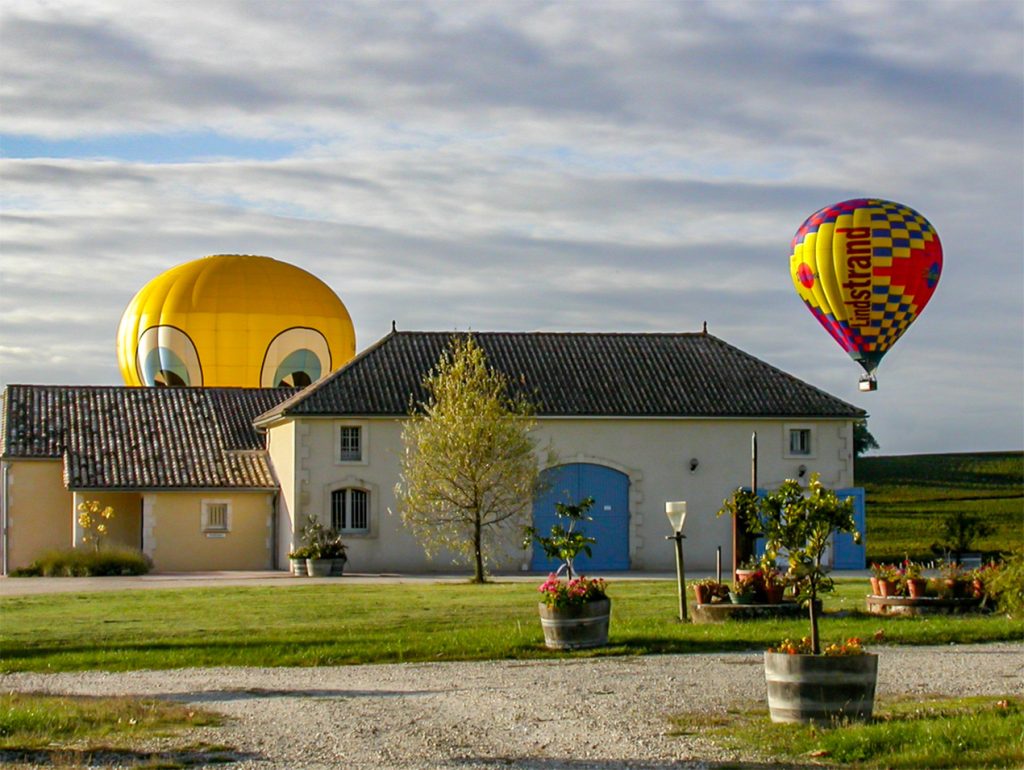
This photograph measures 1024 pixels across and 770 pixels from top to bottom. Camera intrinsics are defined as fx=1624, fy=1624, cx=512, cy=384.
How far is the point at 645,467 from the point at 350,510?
7.06m

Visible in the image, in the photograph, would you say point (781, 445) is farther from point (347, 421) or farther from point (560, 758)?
point (560, 758)

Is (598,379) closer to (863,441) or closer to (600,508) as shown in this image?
(600,508)

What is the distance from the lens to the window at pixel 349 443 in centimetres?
3803

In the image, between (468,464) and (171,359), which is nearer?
(468,464)

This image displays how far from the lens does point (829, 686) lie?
11.9 m

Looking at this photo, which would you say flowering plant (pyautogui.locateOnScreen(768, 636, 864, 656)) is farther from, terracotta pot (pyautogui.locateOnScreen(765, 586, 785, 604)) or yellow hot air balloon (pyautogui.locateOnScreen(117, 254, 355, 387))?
yellow hot air balloon (pyautogui.locateOnScreen(117, 254, 355, 387))

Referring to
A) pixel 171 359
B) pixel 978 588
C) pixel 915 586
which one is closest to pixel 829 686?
pixel 915 586

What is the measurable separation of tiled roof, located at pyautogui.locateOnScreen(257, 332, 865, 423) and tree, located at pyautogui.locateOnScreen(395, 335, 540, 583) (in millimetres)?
2620

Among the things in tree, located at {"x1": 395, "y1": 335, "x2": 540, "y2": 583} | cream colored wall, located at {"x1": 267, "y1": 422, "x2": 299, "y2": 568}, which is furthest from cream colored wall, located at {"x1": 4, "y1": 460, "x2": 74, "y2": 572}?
tree, located at {"x1": 395, "y1": 335, "x2": 540, "y2": 583}

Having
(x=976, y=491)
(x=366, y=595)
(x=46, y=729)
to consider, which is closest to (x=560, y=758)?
(x=46, y=729)

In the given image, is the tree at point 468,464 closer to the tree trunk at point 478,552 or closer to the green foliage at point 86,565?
the tree trunk at point 478,552

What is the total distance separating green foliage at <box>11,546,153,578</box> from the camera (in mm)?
36109

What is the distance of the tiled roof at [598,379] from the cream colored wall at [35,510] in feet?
Answer: 17.5

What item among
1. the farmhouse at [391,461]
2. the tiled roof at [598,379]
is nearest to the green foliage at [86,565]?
the farmhouse at [391,461]
